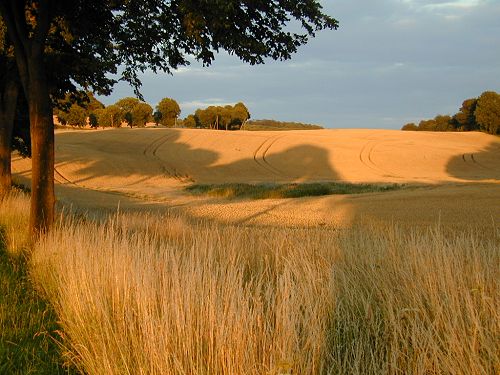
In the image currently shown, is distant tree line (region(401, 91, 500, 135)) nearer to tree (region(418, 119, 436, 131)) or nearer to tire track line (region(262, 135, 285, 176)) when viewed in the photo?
tree (region(418, 119, 436, 131))

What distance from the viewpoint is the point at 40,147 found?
8281mm

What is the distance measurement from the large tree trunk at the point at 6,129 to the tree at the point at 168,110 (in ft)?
320

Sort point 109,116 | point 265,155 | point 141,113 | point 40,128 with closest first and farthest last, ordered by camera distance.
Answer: point 40,128 < point 265,155 < point 109,116 < point 141,113

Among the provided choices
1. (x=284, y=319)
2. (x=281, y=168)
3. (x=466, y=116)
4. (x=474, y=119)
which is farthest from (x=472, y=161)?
(x=284, y=319)

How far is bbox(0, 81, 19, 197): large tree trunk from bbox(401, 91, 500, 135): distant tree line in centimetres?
8162

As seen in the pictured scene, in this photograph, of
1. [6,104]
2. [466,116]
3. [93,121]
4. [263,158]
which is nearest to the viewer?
[6,104]

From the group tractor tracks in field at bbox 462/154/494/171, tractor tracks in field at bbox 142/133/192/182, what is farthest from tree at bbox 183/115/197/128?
tractor tracks in field at bbox 462/154/494/171

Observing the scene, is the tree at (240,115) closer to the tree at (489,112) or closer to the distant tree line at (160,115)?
the distant tree line at (160,115)

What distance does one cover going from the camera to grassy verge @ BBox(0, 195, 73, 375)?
3.75 metres

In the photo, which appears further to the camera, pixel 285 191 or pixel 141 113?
pixel 141 113

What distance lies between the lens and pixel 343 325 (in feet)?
12.5

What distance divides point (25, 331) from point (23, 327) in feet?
0.38

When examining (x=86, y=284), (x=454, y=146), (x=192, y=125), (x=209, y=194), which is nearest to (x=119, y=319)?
(x=86, y=284)

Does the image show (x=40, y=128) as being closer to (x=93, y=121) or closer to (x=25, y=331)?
(x=25, y=331)
